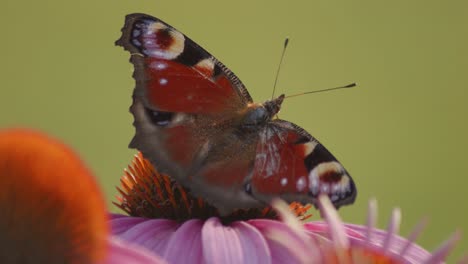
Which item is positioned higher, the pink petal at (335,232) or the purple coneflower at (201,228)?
the pink petal at (335,232)

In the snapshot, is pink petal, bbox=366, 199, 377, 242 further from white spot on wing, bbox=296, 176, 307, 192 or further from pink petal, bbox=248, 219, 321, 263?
white spot on wing, bbox=296, 176, 307, 192

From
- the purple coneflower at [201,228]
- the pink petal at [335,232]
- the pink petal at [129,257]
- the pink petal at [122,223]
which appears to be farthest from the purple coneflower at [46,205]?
the pink petal at [122,223]

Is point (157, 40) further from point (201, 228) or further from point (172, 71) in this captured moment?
point (201, 228)

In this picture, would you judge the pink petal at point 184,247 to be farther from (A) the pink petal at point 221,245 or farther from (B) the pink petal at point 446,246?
(B) the pink petal at point 446,246

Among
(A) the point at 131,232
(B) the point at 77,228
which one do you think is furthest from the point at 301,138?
(B) the point at 77,228

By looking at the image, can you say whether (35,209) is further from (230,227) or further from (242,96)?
(242,96)

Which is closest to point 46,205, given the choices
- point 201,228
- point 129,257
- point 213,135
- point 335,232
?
point 129,257
